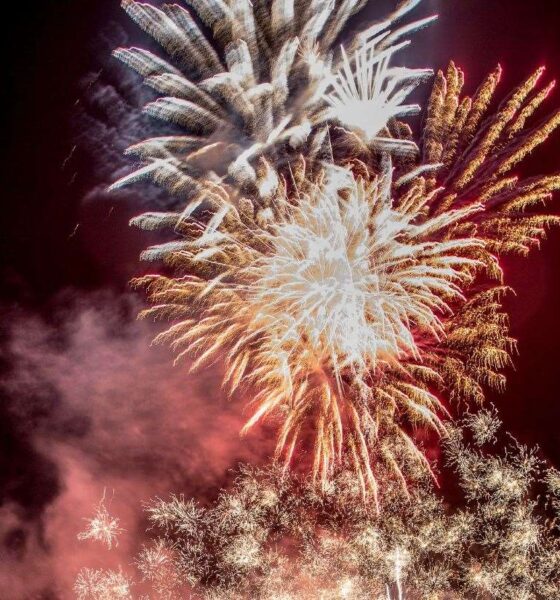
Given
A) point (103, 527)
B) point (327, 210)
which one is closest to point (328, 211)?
point (327, 210)

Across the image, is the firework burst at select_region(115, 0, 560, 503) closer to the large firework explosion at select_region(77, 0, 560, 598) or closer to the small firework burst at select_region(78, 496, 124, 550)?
the large firework explosion at select_region(77, 0, 560, 598)

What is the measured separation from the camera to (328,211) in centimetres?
941

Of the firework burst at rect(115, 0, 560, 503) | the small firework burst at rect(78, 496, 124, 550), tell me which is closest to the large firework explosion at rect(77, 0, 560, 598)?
the firework burst at rect(115, 0, 560, 503)

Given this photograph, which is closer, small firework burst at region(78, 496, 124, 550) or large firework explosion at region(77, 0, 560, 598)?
large firework explosion at region(77, 0, 560, 598)

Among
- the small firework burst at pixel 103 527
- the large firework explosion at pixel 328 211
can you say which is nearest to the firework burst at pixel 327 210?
the large firework explosion at pixel 328 211

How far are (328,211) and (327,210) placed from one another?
0.03 metres

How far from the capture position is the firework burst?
28.8 ft

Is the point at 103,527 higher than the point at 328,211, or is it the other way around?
the point at 328,211

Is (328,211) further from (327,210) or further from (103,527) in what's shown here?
(103,527)

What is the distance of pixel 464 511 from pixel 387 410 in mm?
3990

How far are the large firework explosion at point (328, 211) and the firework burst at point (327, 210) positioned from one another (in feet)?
0.10

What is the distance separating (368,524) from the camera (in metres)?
12.6

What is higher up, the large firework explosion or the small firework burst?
the large firework explosion

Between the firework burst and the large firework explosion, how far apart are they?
0.03m
